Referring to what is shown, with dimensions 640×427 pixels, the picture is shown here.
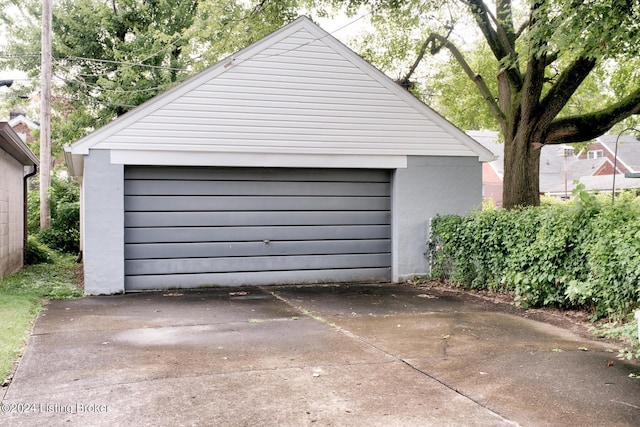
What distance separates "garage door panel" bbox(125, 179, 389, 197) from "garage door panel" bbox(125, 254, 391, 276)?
47.5 inches

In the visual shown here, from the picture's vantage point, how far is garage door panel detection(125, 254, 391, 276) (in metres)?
10.1

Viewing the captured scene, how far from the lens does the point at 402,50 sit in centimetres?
1720

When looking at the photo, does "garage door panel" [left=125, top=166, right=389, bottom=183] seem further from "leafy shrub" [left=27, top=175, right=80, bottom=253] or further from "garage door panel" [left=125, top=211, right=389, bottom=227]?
"leafy shrub" [left=27, top=175, right=80, bottom=253]

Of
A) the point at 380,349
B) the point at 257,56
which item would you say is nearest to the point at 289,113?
the point at 257,56

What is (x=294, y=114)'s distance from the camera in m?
10.7

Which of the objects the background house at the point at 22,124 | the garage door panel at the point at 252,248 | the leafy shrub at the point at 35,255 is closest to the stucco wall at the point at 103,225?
the garage door panel at the point at 252,248

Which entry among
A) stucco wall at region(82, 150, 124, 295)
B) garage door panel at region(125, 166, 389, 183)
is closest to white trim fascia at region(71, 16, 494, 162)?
stucco wall at region(82, 150, 124, 295)

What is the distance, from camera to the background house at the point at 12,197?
1069cm

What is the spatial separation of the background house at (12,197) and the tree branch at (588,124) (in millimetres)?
10286

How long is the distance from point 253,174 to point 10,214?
5.50 m

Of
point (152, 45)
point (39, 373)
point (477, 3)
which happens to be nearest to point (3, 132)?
point (39, 373)

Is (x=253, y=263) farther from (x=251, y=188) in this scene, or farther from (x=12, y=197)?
(x=12, y=197)

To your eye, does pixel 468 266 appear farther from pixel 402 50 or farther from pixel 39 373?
pixel 402 50

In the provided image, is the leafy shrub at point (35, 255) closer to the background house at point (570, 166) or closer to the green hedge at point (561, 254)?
the green hedge at point (561, 254)
